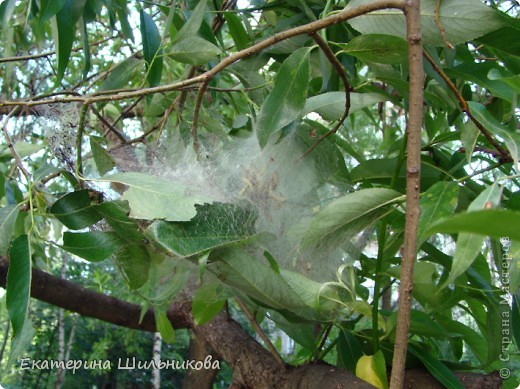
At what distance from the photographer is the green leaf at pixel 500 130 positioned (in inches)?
19.3

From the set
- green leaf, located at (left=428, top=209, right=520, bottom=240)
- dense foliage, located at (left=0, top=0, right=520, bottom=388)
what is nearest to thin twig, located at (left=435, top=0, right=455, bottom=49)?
dense foliage, located at (left=0, top=0, right=520, bottom=388)

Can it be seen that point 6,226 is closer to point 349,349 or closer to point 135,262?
point 135,262

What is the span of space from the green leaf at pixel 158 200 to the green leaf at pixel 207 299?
0.20m

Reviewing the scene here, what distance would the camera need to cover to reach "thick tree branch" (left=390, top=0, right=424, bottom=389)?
0.36 meters

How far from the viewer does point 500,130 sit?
1.68 ft

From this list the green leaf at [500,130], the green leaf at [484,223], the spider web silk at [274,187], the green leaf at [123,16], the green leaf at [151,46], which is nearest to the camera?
the green leaf at [484,223]

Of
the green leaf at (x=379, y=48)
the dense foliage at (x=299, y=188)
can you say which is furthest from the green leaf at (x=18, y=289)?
the green leaf at (x=379, y=48)

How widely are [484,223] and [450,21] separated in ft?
1.26

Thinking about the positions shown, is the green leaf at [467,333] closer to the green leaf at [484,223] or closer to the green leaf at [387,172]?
the green leaf at [387,172]

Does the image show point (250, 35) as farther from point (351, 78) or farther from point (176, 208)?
point (176, 208)

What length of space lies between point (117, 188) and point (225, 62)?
0.28 m

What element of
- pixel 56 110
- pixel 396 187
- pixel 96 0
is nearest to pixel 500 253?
pixel 396 187

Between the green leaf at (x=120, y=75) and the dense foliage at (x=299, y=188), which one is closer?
the dense foliage at (x=299, y=188)

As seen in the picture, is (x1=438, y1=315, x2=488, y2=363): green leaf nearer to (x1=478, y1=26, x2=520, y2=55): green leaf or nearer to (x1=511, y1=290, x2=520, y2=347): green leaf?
(x1=511, y1=290, x2=520, y2=347): green leaf
